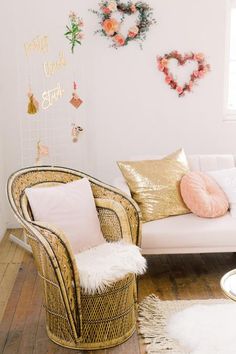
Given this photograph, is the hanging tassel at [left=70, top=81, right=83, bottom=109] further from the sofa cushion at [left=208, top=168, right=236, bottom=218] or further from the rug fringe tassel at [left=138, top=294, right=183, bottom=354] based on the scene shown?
the rug fringe tassel at [left=138, top=294, right=183, bottom=354]

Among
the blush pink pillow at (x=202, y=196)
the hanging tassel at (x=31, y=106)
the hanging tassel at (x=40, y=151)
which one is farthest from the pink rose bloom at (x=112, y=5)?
the blush pink pillow at (x=202, y=196)

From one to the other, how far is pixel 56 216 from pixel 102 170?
1.72 m

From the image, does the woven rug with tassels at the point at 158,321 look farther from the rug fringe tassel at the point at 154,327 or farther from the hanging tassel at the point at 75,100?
the hanging tassel at the point at 75,100

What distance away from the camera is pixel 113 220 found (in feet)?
9.20

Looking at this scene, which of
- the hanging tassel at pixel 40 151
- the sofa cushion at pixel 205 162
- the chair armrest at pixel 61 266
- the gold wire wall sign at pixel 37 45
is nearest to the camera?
the chair armrest at pixel 61 266

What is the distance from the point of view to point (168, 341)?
8.00ft

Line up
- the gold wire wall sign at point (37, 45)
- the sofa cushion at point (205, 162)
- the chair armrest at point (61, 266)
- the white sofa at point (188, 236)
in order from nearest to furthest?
the chair armrest at point (61, 266)
the white sofa at point (188, 236)
the sofa cushion at point (205, 162)
the gold wire wall sign at point (37, 45)

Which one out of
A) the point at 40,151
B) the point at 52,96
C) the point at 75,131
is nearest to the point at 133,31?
the point at 52,96

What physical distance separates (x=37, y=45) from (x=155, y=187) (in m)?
1.59

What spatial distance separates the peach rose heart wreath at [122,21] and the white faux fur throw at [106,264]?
7.00 ft

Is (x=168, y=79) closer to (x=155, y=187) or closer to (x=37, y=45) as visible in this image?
(x=37, y=45)

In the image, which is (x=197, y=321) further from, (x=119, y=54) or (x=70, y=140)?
(x=119, y=54)

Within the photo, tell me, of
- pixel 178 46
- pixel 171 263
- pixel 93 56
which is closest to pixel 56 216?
pixel 171 263

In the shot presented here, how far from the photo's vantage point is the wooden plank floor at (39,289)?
2.47 m
